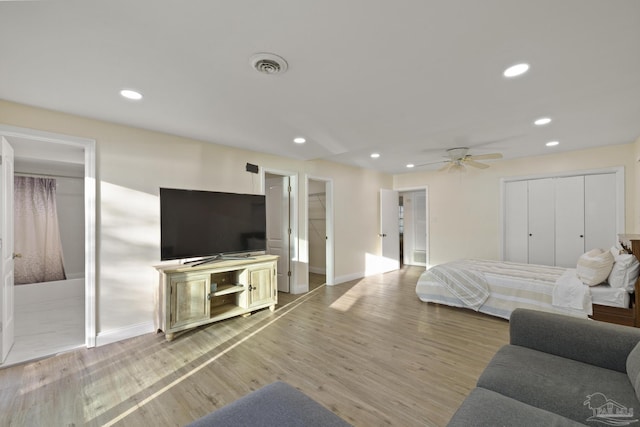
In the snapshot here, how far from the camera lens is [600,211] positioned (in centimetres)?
435

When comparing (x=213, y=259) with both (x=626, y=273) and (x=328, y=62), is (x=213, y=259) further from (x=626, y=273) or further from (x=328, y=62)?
(x=626, y=273)

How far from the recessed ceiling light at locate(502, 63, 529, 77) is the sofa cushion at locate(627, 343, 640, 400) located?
1792mm

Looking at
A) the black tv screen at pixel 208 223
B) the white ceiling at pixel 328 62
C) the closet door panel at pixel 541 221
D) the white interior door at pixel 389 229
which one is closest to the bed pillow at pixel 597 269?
the white ceiling at pixel 328 62

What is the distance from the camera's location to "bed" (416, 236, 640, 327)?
9.08 ft

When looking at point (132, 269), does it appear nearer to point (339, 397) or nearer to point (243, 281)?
point (243, 281)

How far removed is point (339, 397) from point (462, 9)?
8.29ft

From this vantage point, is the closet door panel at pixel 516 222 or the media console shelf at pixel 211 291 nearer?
the media console shelf at pixel 211 291

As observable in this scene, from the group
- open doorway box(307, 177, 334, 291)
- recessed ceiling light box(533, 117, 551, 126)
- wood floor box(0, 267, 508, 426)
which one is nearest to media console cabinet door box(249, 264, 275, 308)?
wood floor box(0, 267, 508, 426)

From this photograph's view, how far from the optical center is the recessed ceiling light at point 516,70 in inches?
74.9

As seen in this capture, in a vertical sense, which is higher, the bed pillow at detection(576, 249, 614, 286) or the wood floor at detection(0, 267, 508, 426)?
the bed pillow at detection(576, 249, 614, 286)

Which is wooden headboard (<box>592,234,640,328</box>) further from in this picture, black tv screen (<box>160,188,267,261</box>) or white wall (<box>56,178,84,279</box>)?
white wall (<box>56,178,84,279</box>)

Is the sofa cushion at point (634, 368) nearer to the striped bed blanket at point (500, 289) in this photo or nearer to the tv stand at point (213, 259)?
the striped bed blanket at point (500, 289)

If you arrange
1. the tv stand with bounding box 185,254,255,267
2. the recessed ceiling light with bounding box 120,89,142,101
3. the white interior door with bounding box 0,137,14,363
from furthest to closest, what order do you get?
the tv stand with bounding box 185,254,255,267, the white interior door with bounding box 0,137,14,363, the recessed ceiling light with bounding box 120,89,142,101

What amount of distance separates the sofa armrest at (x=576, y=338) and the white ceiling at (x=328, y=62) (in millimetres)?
1711
